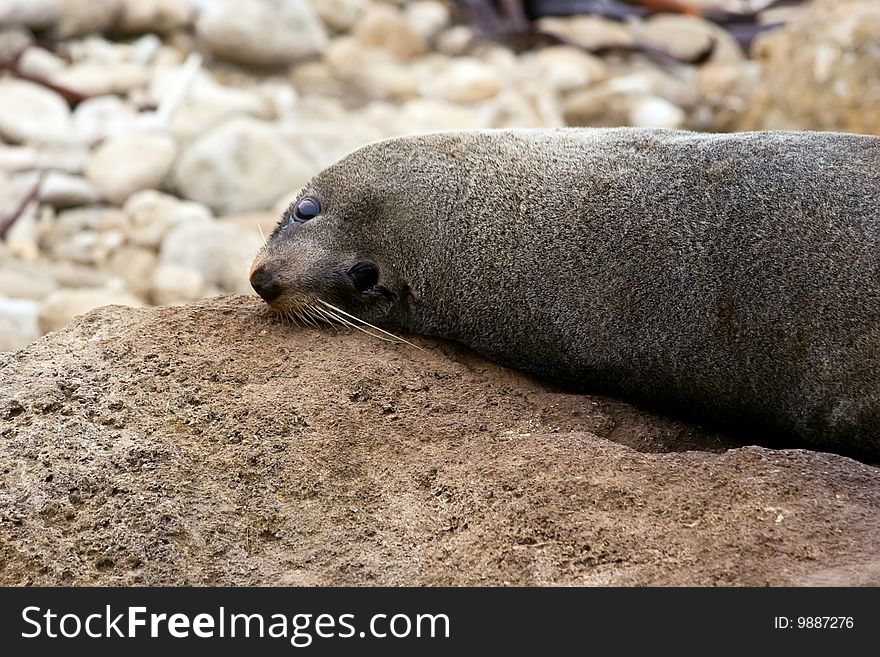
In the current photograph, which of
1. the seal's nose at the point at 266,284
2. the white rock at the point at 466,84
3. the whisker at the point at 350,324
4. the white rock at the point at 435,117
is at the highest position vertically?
the seal's nose at the point at 266,284

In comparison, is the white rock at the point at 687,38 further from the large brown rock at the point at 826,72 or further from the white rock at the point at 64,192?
the white rock at the point at 64,192

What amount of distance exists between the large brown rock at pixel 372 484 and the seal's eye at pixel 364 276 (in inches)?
19.6

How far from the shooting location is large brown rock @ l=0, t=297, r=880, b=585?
343 centimetres

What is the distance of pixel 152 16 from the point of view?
1305 cm

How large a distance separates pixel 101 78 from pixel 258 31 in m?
1.82

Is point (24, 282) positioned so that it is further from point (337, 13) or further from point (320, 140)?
point (337, 13)

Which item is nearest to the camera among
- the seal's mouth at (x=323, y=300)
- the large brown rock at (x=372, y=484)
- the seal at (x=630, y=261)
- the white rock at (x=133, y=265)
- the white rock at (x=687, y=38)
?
the large brown rock at (x=372, y=484)

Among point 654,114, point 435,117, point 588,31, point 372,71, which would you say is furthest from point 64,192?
point 588,31

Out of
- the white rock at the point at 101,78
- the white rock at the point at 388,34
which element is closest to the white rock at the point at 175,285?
the white rock at the point at 101,78

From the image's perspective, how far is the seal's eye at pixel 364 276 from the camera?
511 cm

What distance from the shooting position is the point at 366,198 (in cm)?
515

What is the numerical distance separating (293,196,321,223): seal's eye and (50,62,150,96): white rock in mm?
7593

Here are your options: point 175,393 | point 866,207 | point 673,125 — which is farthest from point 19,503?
point 673,125

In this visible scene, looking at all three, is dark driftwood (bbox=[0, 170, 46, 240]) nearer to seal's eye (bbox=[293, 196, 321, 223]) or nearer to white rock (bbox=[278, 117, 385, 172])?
white rock (bbox=[278, 117, 385, 172])
